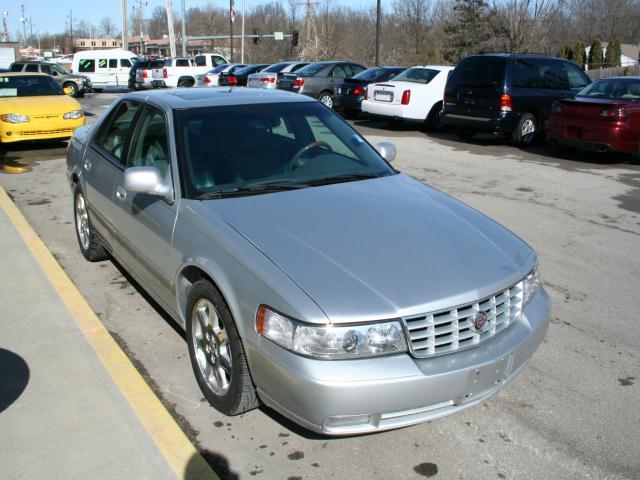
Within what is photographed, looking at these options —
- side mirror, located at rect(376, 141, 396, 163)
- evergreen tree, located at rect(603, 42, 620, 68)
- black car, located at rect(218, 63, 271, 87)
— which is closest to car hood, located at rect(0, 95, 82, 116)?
side mirror, located at rect(376, 141, 396, 163)

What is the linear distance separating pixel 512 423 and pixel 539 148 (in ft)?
35.9

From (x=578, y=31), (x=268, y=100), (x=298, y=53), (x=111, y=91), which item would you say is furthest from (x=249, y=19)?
(x=268, y=100)

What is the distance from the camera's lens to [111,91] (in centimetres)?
3291

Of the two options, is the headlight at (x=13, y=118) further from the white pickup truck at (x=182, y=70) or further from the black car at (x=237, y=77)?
the white pickup truck at (x=182, y=70)

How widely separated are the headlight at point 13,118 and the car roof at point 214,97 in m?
8.14

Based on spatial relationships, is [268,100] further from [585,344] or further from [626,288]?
[626,288]

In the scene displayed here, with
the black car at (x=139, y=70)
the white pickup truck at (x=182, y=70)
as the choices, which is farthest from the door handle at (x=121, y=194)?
the black car at (x=139, y=70)

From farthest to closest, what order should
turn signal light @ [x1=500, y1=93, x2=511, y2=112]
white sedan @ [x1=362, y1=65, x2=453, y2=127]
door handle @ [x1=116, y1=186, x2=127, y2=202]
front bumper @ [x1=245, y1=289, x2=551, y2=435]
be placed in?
white sedan @ [x1=362, y1=65, x2=453, y2=127] < turn signal light @ [x1=500, y1=93, x2=511, y2=112] < door handle @ [x1=116, y1=186, x2=127, y2=202] < front bumper @ [x1=245, y1=289, x2=551, y2=435]

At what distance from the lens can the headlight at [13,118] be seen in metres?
11.9

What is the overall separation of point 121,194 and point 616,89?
10097 mm

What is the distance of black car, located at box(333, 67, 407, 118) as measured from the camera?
18031mm

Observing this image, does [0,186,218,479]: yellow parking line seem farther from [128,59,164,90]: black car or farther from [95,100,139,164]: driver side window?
[128,59,164,90]: black car

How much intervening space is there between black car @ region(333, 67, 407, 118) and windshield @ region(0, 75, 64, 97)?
7745mm

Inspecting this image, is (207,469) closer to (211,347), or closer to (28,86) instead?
(211,347)
